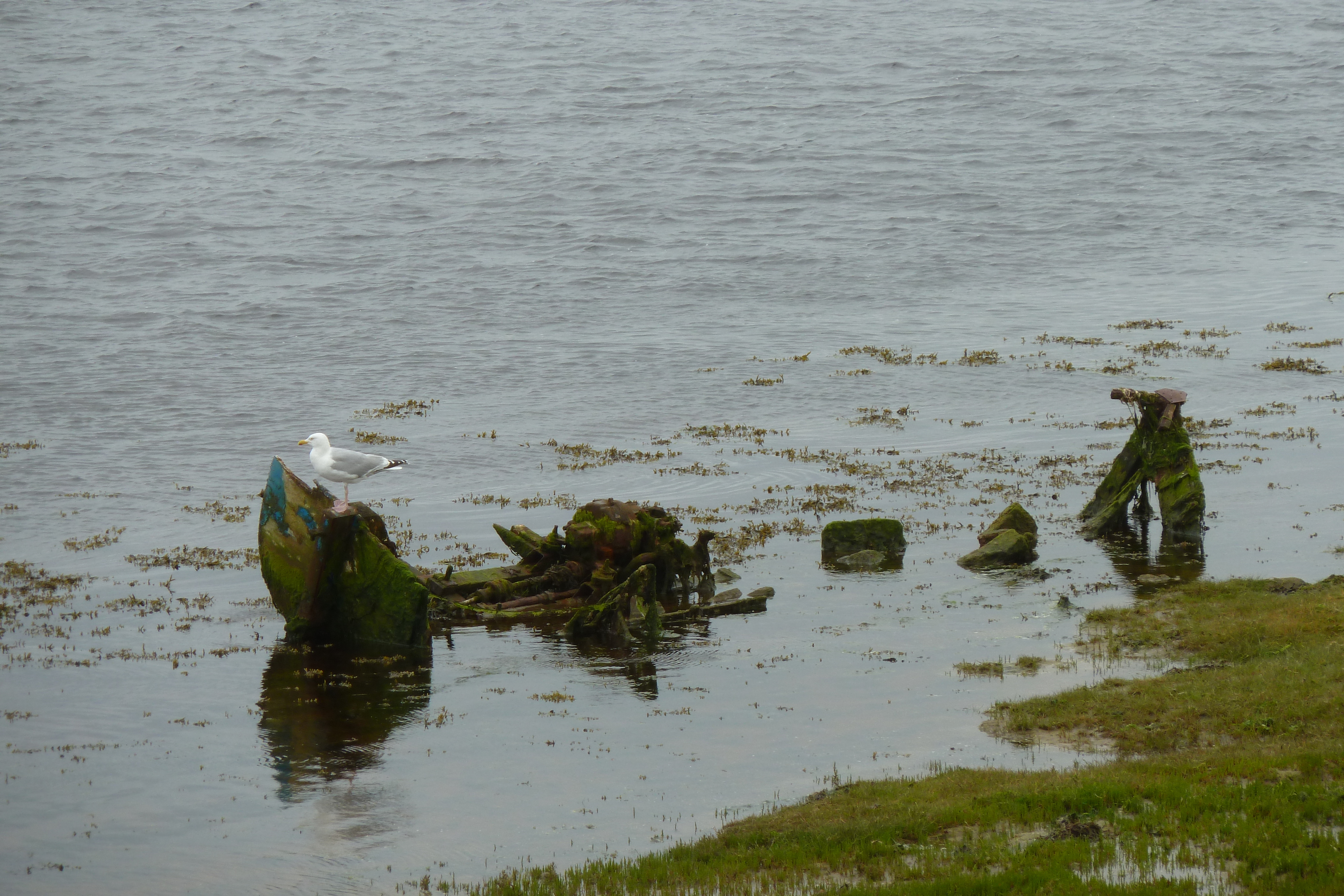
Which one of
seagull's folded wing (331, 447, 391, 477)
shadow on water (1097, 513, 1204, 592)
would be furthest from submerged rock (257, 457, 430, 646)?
shadow on water (1097, 513, 1204, 592)

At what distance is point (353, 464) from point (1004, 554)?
10.8 metres

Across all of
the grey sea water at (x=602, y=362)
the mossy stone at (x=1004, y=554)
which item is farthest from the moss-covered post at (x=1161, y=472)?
the mossy stone at (x=1004, y=554)

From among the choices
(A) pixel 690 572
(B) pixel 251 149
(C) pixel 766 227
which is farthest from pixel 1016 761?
(B) pixel 251 149

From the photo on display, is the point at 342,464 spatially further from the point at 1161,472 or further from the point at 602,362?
the point at 602,362

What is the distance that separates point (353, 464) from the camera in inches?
827

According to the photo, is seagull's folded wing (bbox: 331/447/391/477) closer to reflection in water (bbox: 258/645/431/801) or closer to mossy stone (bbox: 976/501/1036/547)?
reflection in water (bbox: 258/645/431/801)

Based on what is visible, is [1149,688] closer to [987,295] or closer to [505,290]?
[987,295]

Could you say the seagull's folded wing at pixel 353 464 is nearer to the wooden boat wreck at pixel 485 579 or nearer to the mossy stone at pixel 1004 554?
the wooden boat wreck at pixel 485 579

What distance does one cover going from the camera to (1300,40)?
372 feet

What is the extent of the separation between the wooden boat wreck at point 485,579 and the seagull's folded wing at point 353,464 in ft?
4.63

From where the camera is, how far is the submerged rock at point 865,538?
75.8 ft

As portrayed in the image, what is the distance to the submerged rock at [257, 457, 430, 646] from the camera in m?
18.7

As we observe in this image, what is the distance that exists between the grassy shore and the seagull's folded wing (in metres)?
10.4

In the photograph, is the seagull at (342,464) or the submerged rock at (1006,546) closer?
the seagull at (342,464)
